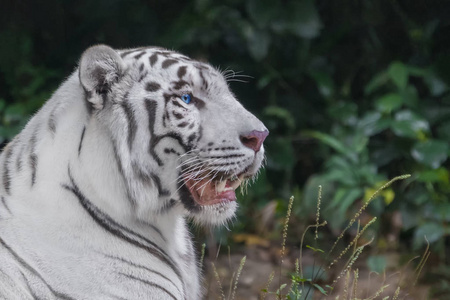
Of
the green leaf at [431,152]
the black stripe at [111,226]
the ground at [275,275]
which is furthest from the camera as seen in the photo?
the green leaf at [431,152]

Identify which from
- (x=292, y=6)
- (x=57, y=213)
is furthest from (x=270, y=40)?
(x=57, y=213)

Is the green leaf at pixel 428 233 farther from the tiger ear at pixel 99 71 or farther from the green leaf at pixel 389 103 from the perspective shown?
the tiger ear at pixel 99 71

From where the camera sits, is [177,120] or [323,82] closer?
[177,120]

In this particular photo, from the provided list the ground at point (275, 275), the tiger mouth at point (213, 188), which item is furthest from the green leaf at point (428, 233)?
the tiger mouth at point (213, 188)

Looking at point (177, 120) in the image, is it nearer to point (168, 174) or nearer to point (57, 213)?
point (168, 174)

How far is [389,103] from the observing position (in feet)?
17.7

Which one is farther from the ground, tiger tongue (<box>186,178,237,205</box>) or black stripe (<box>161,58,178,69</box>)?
black stripe (<box>161,58,178,69</box>)

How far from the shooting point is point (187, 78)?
283 centimetres

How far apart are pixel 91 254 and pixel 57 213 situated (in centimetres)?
18

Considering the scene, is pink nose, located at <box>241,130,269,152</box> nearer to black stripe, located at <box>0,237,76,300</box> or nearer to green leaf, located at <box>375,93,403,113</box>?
Result: black stripe, located at <box>0,237,76,300</box>

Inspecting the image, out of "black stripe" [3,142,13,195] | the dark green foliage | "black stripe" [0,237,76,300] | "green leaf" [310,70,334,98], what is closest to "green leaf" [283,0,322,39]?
the dark green foliage

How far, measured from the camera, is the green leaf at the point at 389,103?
5.39 m

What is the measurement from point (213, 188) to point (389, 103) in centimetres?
278

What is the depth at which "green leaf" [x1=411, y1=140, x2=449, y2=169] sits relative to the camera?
5.14m
